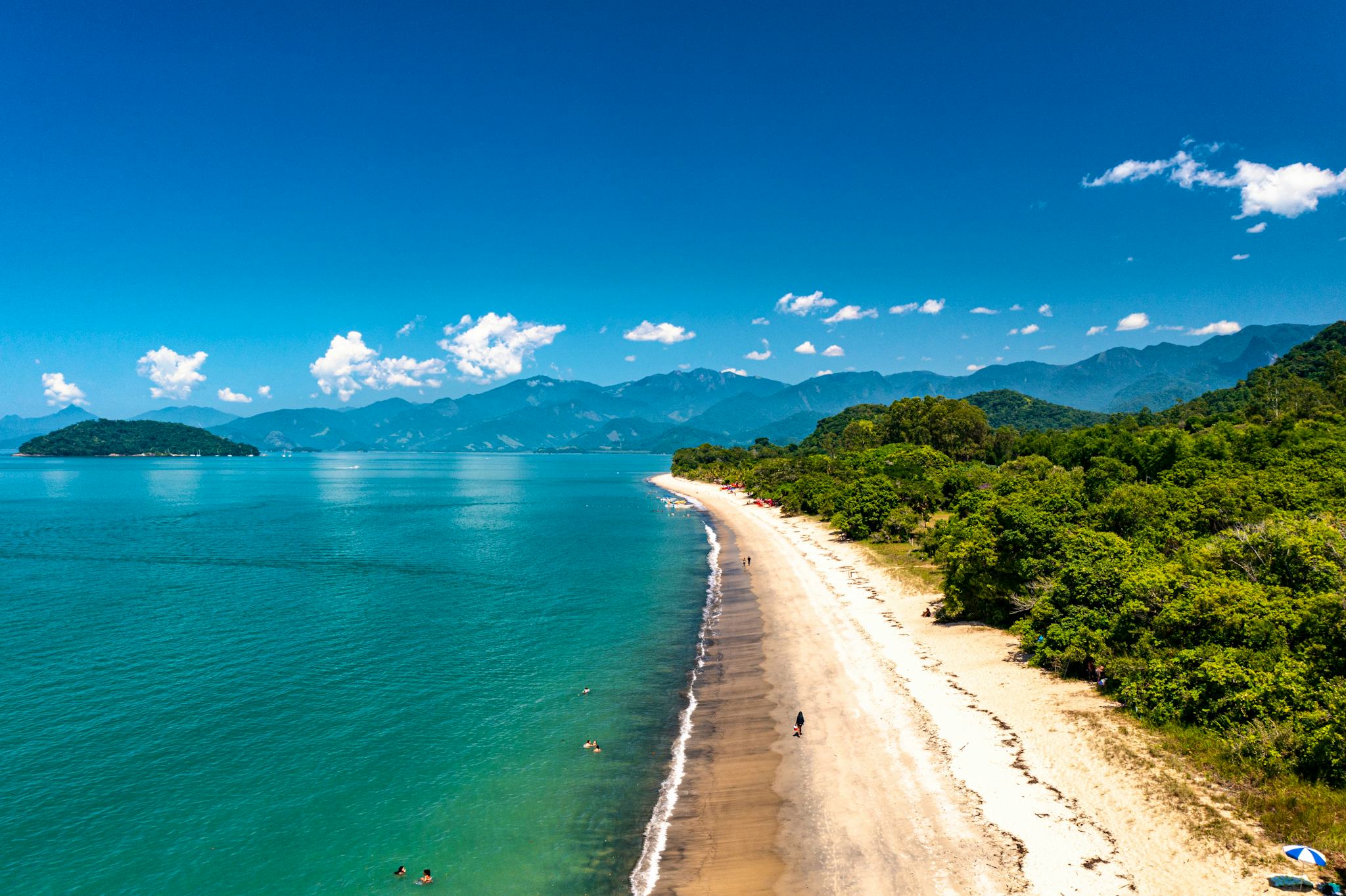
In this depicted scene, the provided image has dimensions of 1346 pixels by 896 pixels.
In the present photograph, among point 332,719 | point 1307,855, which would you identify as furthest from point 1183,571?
point 332,719

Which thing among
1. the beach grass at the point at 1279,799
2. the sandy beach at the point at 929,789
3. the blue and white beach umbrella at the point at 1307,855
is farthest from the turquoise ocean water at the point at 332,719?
the beach grass at the point at 1279,799

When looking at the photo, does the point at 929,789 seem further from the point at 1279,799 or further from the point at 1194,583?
the point at 1194,583

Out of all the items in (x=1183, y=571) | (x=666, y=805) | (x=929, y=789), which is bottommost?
(x=666, y=805)

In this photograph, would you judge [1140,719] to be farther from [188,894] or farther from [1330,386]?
[1330,386]

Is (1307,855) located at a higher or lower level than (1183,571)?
lower

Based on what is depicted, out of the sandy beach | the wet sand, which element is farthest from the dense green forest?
the wet sand

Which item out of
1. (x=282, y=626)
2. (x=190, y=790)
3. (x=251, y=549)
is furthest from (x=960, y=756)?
(x=251, y=549)
